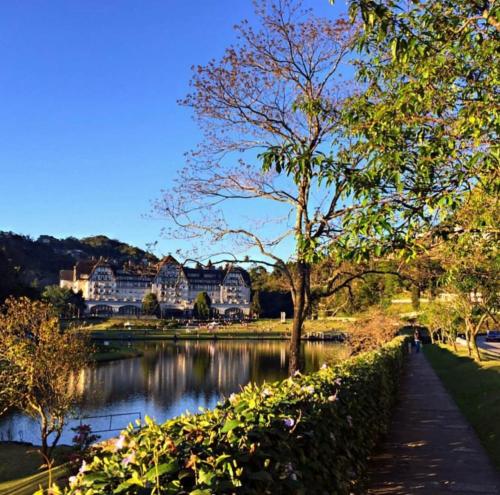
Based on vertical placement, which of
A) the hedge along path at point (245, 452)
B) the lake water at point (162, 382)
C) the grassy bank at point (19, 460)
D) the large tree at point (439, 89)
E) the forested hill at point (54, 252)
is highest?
the forested hill at point (54, 252)

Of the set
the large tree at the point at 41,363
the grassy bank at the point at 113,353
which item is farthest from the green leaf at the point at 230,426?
the grassy bank at the point at 113,353

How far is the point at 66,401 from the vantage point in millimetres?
16328

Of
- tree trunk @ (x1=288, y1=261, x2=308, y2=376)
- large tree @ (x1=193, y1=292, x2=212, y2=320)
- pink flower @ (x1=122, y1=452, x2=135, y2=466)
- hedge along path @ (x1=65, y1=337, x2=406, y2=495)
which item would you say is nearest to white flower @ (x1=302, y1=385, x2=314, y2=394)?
hedge along path @ (x1=65, y1=337, x2=406, y2=495)

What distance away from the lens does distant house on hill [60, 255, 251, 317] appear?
116375 millimetres

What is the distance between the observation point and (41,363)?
647 inches

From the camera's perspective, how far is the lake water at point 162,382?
2295 centimetres

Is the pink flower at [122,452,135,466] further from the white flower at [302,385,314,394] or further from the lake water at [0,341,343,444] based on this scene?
the lake water at [0,341,343,444]

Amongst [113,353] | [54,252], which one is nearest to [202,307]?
[113,353]

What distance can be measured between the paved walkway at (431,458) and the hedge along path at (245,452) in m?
1.43

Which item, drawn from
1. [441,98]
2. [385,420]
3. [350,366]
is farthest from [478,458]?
[441,98]

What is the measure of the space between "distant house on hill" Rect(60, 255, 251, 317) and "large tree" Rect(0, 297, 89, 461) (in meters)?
93.4

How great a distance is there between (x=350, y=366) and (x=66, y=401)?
11.2 m

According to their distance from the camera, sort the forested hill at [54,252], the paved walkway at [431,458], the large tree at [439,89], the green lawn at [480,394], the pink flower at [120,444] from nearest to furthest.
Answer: the pink flower at [120,444] → the large tree at [439,89] → the paved walkway at [431,458] → the green lawn at [480,394] → the forested hill at [54,252]

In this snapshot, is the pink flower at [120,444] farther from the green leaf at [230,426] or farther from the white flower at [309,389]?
the white flower at [309,389]
